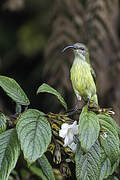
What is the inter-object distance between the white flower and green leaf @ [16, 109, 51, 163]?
73mm

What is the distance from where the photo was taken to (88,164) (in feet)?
4.08

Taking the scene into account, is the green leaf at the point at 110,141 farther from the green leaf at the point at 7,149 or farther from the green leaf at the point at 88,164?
the green leaf at the point at 7,149

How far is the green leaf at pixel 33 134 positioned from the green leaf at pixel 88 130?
4.3 inches

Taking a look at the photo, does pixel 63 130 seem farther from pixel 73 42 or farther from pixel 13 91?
pixel 73 42

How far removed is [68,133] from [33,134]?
14 centimetres

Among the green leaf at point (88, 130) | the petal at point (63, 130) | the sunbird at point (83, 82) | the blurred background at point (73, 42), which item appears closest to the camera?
the green leaf at point (88, 130)

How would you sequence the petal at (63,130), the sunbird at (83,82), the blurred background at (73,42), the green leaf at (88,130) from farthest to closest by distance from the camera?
the blurred background at (73,42), the sunbird at (83,82), the petal at (63,130), the green leaf at (88,130)

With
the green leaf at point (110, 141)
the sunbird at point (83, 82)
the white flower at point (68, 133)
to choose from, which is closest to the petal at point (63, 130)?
the white flower at point (68, 133)

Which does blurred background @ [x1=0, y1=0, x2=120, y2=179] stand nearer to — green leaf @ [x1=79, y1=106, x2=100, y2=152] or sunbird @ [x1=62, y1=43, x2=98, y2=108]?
sunbird @ [x1=62, y1=43, x2=98, y2=108]

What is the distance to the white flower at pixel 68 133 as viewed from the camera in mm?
1264

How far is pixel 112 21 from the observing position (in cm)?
409

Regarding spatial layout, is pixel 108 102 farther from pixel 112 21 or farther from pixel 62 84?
pixel 112 21

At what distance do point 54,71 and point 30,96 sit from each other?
832 millimetres

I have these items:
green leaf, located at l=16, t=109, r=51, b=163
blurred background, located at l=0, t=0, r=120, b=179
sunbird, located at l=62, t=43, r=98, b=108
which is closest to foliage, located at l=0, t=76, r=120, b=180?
green leaf, located at l=16, t=109, r=51, b=163
